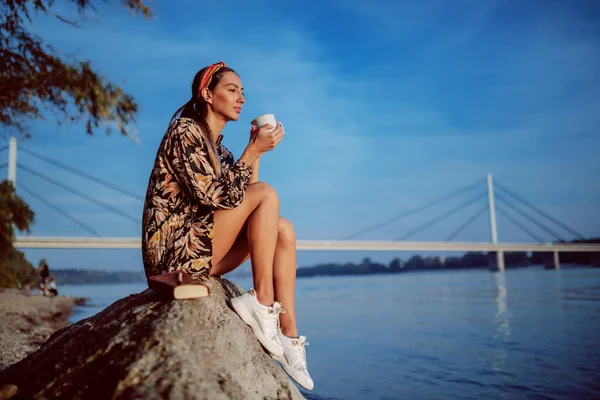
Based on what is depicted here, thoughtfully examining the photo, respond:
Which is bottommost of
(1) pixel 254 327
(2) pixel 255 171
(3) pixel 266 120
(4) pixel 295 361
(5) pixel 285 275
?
(4) pixel 295 361

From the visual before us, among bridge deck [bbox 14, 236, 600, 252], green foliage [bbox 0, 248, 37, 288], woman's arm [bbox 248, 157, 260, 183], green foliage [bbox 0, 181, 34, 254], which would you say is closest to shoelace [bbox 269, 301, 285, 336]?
woman's arm [bbox 248, 157, 260, 183]

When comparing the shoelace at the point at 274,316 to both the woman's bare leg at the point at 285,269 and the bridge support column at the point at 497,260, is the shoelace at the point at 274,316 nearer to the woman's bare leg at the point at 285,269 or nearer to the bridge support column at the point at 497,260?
the woman's bare leg at the point at 285,269

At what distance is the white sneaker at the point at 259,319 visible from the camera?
1811 mm

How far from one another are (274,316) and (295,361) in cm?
18

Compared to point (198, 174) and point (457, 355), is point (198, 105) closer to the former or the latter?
point (198, 174)

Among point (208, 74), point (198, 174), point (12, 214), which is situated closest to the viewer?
point (198, 174)

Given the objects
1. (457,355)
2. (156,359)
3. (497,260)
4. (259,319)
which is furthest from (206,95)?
(497,260)

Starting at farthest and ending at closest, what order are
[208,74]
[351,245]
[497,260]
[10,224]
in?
[497,260]
[351,245]
[10,224]
[208,74]

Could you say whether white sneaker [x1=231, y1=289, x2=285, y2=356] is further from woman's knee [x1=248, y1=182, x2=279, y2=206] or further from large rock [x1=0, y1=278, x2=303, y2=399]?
woman's knee [x1=248, y1=182, x2=279, y2=206]

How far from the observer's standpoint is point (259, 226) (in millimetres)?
1834

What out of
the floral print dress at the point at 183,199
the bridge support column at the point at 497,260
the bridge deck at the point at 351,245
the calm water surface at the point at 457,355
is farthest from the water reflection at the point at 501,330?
Result: the bridge support column at the point at 497,260

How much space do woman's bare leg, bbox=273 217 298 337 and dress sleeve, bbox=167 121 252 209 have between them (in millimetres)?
245

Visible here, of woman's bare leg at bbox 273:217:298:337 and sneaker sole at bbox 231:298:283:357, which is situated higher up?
woman's bare leg at bbox 273:217:298:337

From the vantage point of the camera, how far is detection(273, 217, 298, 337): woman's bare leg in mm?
1928
